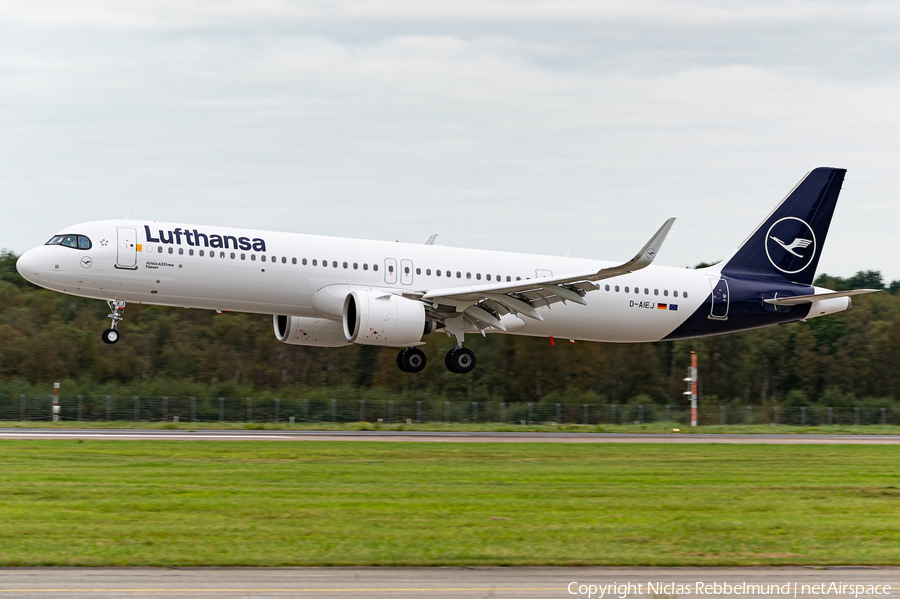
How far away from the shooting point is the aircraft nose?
3209 centimetres

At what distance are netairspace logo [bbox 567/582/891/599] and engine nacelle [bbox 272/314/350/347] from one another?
26255 millimetres

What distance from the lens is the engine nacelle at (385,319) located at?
33062mm

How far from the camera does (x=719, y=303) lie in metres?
39.9

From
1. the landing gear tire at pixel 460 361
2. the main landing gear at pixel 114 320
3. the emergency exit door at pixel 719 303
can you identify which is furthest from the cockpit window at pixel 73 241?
the emergency exit door at pixel 719 303

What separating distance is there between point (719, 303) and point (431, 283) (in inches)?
455

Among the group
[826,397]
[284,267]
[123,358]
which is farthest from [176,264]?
[826,397]

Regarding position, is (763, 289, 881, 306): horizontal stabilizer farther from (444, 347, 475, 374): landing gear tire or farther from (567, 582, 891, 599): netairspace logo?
(567, 582, 891, 599): netairspace logo

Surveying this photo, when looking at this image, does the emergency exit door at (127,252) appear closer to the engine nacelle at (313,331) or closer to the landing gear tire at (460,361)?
the engine nacelle at (313,331)

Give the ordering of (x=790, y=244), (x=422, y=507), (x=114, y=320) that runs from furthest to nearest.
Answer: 1. (x=790, y=244)
2. (x=114, y=320)
3. (x=422, y=507)

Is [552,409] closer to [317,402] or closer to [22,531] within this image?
[317,402]

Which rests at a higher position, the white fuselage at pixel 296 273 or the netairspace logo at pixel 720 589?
the white fuselage at pixel 296 273

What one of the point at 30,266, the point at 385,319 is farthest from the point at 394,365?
the point at 30,266

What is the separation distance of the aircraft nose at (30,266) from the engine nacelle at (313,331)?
9.08 meters

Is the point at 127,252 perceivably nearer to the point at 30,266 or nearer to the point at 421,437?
the point at 30,266
